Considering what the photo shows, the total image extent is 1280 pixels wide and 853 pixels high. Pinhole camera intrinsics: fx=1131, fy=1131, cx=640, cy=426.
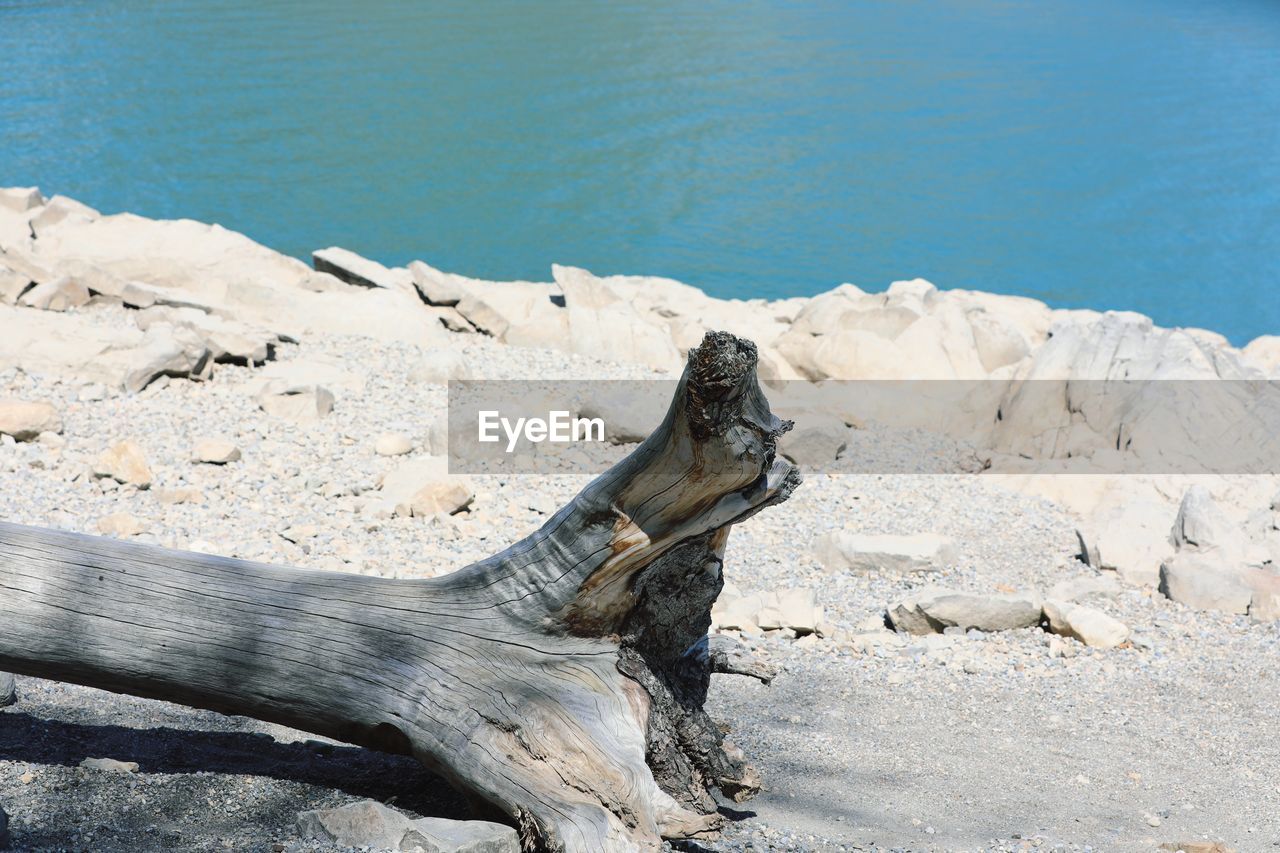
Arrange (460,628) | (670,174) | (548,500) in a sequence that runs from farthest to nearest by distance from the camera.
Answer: (670,174)
(548,500)
(460,628)

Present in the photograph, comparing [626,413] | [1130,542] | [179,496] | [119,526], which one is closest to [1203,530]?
[1130,542]

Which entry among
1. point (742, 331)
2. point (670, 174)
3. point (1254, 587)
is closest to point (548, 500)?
point (1254, 587)

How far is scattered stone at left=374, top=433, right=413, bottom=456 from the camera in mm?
6098

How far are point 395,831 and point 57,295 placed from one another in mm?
6331

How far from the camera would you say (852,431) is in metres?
7.23

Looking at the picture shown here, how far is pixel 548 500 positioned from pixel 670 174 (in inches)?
423

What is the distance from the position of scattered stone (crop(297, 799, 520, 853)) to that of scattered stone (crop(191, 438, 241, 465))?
11.7ft

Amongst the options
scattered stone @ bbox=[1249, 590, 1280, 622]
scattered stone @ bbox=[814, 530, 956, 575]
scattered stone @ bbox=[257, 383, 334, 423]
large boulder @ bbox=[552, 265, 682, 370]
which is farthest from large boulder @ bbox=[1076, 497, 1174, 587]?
scattered stone @ bbox=[257, 383, 334, 423]

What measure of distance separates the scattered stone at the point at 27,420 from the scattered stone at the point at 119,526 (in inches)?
38.2

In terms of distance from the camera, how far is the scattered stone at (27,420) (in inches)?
221

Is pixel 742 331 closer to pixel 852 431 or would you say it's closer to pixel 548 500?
pixel 852 431

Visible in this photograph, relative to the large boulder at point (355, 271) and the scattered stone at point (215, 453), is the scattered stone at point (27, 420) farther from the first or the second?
the large boulder at point (355, 271)

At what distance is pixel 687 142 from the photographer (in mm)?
16797

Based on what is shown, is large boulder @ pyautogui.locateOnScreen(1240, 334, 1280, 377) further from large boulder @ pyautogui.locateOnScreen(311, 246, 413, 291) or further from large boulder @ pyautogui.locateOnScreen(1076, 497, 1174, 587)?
large boulder @ pyautogui.locateOnScreen(311, 246, 413, 291)
